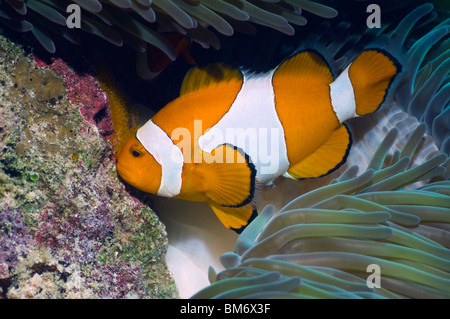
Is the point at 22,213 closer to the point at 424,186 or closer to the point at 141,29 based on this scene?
the point at 141,29

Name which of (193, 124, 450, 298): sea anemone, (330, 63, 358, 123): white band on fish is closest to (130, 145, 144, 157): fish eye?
(193, 124, 450, 298): sea anemone

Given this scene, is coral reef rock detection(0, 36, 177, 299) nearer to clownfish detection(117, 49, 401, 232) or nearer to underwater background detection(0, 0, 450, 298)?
underwater background detection(0, 0, 450, 298)

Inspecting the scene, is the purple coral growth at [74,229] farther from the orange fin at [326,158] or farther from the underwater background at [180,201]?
the orange fin at [326,158]

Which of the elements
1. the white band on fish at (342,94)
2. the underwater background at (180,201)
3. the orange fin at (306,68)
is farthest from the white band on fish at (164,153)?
the white band on fish at (342,94)

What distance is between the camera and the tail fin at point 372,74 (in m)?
1.41

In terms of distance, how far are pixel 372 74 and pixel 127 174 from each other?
37.0 inches

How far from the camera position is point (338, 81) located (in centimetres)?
144

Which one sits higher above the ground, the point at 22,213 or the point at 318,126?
the point at 318,126

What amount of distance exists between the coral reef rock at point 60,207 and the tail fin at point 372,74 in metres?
0.89

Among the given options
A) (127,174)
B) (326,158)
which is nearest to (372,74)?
(326,158)

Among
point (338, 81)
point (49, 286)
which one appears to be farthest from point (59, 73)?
point (338, 81)

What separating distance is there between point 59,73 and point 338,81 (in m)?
0.96

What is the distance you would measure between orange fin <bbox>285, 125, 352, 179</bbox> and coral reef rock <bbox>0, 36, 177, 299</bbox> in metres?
0.58

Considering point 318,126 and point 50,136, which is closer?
point 50,136
